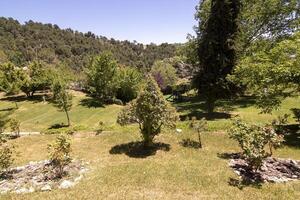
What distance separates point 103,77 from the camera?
2450 inches

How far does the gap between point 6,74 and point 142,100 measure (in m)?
45.3

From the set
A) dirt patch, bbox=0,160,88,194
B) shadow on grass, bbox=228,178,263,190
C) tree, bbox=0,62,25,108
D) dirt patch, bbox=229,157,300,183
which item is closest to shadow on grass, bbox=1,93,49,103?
tree, bbox=0,62,25,108

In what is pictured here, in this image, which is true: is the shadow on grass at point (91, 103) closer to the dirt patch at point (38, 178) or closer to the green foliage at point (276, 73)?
the green foliage at point (276, 73)

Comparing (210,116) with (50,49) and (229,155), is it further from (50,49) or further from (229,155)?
(50,49)

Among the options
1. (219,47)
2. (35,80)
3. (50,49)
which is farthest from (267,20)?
(50,49)

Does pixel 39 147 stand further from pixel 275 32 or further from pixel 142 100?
pixel 275 32

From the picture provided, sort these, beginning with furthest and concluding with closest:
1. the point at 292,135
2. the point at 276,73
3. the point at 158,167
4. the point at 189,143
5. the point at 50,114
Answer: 1. the point at 50,114
2. the point at 292,135
3. the point at 276,73
4. the point at 189,143
5. the point at 158,167

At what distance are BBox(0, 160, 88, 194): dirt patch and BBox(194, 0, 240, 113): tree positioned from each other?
64.8ft

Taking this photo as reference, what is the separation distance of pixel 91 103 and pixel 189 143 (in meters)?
38.3

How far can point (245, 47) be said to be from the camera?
45.2 m

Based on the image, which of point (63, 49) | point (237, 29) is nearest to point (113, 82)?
point (237, 29)

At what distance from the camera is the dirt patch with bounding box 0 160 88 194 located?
58.2 feet

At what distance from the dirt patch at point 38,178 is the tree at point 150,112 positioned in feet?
17.0

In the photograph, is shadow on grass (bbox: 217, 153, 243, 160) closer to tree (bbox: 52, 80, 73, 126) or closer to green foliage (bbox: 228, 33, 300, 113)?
green foliage (bbox: 228, 33, 300, 113)
